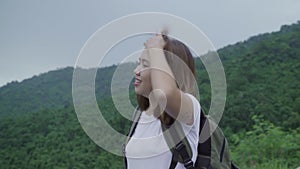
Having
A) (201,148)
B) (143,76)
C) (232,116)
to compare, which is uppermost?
(232,116)

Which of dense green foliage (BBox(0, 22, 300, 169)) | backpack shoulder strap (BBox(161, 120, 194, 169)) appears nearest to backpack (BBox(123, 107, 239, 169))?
backpack shoulder strap (BBox(161, 120, 194, 169))

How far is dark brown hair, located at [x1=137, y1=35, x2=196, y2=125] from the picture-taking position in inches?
41.1

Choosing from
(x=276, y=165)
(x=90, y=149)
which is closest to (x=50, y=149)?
(x=90, y=149)

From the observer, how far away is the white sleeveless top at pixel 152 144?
104cm

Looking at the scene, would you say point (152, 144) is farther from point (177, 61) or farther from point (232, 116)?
point (232, 116)

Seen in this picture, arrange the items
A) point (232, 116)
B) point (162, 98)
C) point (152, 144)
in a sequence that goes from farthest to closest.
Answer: point (232, 116) < point (152, 144) < point (162, 98)

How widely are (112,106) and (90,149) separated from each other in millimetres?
6560

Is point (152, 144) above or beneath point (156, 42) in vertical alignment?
beneath

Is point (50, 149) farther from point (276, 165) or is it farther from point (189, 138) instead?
point (189, 138)

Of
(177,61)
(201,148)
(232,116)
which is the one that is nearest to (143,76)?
(177,61)

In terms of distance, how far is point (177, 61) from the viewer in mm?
1061

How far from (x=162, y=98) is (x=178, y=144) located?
0.36ft

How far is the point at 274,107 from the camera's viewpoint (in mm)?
6883

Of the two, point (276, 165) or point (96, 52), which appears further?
point (276, 165)
